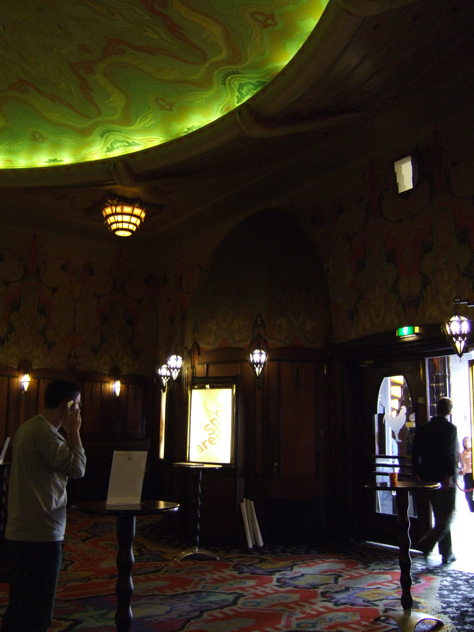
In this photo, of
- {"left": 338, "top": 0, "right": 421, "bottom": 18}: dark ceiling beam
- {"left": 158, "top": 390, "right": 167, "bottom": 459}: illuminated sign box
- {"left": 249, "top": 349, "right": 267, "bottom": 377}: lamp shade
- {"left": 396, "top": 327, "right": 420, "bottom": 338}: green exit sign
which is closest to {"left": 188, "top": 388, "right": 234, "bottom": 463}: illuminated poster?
{"left": 249, "top": 349, "right": 267, "bottom": 377}: lamp shade

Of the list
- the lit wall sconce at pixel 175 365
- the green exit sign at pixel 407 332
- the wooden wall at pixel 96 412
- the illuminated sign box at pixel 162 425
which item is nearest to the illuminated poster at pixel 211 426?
the lit wall sconce at pixel 175 365

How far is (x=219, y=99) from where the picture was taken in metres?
7.81

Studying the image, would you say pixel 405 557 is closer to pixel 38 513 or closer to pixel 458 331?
pixel 458 331

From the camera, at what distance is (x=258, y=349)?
8289 millimetres

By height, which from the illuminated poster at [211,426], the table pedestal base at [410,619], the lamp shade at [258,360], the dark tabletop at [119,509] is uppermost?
the lamp shade at [258,360]

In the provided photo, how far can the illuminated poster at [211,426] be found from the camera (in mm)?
8234

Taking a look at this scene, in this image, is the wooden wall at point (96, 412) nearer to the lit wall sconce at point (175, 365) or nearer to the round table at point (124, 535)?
the lit wall sconce at point (175, 365)

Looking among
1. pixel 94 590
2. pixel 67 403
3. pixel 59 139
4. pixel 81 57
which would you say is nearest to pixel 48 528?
pixel 67 403

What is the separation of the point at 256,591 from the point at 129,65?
594 cm

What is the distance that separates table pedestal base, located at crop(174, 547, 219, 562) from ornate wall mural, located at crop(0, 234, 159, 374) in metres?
5.20

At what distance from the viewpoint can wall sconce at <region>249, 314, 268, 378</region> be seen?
26.6 ft

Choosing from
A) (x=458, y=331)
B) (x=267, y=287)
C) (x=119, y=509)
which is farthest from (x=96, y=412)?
(x=119, y=509)

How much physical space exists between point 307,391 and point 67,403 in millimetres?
5345

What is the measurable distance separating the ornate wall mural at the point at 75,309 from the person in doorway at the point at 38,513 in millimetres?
7902
